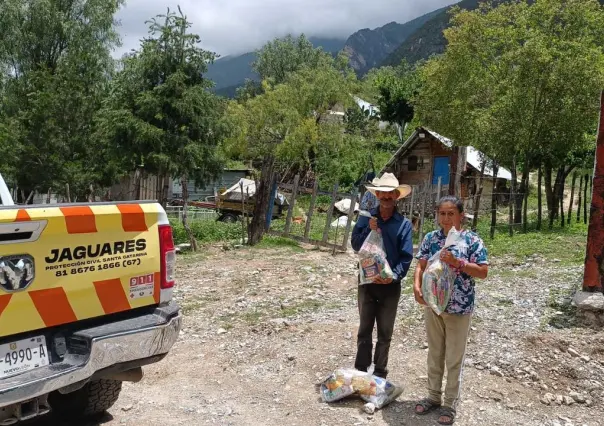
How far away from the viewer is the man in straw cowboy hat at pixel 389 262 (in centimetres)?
444

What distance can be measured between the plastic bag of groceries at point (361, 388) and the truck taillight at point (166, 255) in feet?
5.24

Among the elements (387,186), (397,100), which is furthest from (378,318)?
(397,100)

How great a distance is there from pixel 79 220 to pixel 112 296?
52 cm

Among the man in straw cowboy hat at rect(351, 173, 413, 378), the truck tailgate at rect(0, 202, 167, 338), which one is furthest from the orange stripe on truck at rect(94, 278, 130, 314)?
the man in straw cowboy hat at rect(351, 173, 413, 378)

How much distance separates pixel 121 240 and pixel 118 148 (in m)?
13.0

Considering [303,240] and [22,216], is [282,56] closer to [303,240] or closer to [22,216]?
[303,240]

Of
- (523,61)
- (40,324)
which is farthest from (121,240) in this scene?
(523,61)

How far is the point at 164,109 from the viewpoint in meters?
15.6

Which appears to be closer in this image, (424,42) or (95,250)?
(95,250)

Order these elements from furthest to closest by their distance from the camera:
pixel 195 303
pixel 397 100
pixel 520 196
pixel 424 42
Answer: pixel 424 42
pixel 397 100
pixel 520 196
pixel 195 303

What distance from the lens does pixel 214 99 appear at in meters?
16.5

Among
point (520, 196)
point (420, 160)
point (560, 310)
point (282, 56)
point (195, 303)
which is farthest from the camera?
point (282, 56)

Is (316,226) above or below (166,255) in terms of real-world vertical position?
below

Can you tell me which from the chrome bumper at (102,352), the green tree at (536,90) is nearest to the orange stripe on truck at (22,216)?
the chrome bumper at (102,352)
